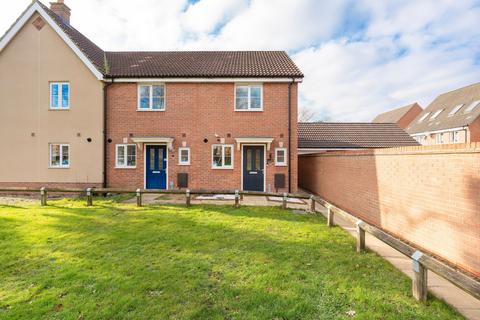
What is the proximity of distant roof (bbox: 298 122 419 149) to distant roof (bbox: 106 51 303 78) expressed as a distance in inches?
219

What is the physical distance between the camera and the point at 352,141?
17.2m

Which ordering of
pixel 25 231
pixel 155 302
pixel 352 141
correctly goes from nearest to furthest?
pixel 155 302 < pixel 25 231 < pixel 352 141

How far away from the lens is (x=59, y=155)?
12.7 metres

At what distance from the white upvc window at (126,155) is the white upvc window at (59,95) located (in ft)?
11.3

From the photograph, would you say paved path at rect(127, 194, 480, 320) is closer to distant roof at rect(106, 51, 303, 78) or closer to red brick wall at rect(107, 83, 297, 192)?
red brick wall at rect(107, 83, 297, 192)

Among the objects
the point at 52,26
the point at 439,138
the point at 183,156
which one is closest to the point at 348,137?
the point at 183,156

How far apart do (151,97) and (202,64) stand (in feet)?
10.8

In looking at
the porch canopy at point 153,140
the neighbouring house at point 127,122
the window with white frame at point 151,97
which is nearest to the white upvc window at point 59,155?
the neighbouring house at point 127,122

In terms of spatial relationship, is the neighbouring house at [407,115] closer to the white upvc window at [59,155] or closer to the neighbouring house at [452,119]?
the neighbouring house at [452,119]

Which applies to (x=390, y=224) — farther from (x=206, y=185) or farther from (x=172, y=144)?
(x=172, y=144)

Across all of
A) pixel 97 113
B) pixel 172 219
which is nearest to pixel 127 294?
pixel 172 219

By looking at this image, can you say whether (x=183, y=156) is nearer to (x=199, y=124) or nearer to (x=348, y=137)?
(x=199, y=124)

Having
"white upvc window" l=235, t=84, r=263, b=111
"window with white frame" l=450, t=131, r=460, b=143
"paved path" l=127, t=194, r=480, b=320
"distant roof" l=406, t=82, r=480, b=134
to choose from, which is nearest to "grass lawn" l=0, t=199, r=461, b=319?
"paved path" l=127, t=194, r=480, b=320

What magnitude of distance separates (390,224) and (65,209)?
9.97 metres
